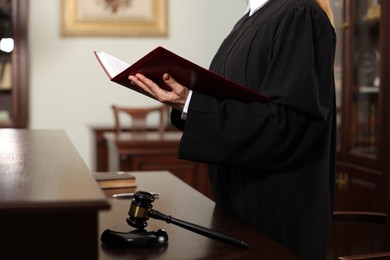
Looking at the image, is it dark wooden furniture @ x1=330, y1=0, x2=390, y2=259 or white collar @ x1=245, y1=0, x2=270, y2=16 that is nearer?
white collar @ x1=245, y1=0, x2=270, y2=16

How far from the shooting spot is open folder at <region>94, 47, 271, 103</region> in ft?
4.46

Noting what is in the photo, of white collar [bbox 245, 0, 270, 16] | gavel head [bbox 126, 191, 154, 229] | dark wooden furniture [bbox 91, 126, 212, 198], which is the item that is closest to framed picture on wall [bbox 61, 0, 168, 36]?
dark wooden furniture [bbox 91, 126, 212, 198]

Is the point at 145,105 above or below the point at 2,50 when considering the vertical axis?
below

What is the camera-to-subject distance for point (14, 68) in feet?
18.1

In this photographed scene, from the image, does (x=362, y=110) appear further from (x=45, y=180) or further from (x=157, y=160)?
(x=45, y=180)

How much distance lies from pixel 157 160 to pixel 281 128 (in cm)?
254

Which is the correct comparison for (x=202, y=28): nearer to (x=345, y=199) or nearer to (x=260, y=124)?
(x=345, y=199)

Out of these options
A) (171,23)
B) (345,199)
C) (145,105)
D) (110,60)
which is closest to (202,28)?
(171,23)

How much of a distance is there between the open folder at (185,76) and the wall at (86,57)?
440 cm

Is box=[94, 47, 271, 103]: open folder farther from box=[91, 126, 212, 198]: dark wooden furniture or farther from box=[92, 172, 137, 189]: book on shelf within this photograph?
box=[91, 126, 212, 198]: dark wooden furniture

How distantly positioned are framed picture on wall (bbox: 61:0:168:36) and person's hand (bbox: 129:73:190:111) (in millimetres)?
4493

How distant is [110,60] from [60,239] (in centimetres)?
85

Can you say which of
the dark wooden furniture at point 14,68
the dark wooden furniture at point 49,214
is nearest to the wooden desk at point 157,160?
the dark wooden furniture at point 14,68

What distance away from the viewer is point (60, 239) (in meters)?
0.91
